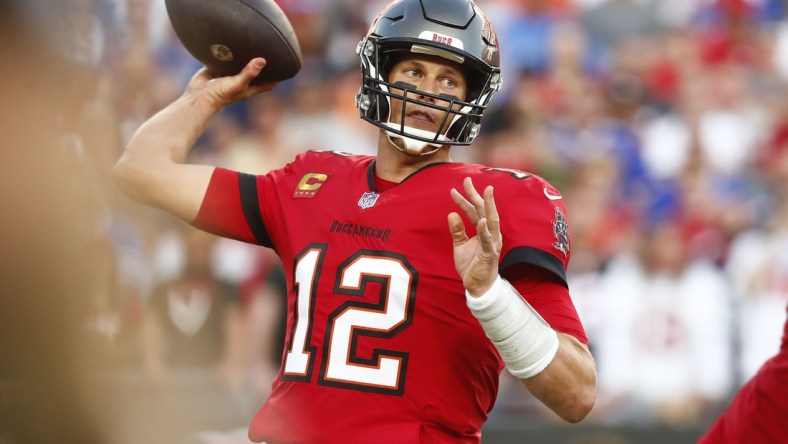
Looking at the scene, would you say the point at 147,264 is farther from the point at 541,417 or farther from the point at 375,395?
the point at 375,395

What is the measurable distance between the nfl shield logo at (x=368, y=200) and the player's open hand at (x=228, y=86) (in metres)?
0.66

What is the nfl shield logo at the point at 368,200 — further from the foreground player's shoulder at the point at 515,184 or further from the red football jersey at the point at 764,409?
the red football jersey at the point at 764,409

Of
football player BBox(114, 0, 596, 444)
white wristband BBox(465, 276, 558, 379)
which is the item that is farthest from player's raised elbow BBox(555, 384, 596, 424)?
white wristband BBox(465, 276, 558, 379)

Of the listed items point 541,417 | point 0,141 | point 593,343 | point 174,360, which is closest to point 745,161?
point 593,343

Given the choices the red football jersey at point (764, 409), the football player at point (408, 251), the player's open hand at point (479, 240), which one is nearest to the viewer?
the player's open hand at point (479, 240)

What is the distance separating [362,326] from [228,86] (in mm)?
1047

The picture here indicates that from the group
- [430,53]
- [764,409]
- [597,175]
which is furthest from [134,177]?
[597,175]

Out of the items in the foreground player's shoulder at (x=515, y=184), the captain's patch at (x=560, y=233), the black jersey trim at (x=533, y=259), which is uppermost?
the foreground player's shoulder at (x=515, y=184)

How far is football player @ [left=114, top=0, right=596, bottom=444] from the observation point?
9.22ft

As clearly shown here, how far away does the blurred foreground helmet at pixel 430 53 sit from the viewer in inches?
128

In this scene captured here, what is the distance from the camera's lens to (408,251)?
10.0 ft

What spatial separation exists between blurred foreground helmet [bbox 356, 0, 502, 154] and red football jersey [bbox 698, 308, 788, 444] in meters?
1.05

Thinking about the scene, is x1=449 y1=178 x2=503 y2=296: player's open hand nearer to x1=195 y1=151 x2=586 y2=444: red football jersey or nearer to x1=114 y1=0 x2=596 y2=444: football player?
x1=114 y1=0 x2=596 y2=444: football player

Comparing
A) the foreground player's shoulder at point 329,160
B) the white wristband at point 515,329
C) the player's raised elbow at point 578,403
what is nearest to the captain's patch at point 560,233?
the white wristband at point 515,329
